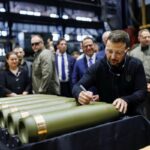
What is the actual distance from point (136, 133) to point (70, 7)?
7.89m

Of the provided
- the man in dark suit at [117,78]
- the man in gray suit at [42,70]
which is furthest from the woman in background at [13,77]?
the man in dark suit at [117,78]

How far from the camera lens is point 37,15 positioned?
8.47 metres

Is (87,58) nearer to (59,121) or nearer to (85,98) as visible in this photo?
(85,98)

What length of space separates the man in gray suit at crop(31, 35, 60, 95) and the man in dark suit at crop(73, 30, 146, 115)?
5.93 ft

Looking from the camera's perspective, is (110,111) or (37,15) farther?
(37,15)

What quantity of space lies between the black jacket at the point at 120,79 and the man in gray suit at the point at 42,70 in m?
1.83

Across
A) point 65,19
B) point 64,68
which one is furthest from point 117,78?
point 65,19

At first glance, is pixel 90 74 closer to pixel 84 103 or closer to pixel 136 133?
pixel 84 103

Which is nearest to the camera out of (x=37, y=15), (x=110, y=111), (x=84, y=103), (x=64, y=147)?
(x=64, y=147)

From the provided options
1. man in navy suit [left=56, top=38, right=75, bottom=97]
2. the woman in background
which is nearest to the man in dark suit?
the woman in background

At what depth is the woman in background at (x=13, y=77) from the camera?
11.9 ft

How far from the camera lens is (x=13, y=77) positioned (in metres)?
3.68

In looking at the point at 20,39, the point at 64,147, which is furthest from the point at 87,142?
the point at 20,39

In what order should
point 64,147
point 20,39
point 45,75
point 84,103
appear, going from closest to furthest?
1. point 64,147
2. point 84,103
3. point 45,75
4. point 20,39
